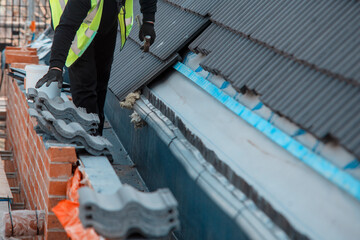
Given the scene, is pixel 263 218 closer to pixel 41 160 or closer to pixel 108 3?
pixel 41 160

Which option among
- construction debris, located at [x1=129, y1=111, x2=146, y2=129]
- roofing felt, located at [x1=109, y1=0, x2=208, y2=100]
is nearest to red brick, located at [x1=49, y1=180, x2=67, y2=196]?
construction debris, located at [x1=129, y1=111, x2=146, y2=129]

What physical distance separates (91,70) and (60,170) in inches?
45.7

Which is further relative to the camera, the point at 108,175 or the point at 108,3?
the point at 108,3

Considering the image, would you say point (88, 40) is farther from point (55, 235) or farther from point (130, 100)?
point (55, 235)

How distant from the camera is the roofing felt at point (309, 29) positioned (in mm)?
2816

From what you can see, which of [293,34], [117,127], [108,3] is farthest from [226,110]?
[117,127]

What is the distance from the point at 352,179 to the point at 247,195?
540 millimetres

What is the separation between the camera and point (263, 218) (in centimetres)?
245

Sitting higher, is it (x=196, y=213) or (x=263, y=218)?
(x=263, y=218)

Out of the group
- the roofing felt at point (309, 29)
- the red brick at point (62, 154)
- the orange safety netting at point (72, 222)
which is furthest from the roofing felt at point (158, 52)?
the orange safety netting at point (72, 222)

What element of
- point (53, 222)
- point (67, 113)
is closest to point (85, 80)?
point (67, 113)

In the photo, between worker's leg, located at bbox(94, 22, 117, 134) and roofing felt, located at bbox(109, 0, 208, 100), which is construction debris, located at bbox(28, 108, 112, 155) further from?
worker's leg, located at bbox(94, 22, 117, 134)

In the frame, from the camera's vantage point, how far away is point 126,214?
240cm

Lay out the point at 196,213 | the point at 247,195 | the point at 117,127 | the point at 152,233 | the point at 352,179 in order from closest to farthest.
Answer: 1. the point at 352,179
2. the point at 152,233
3. the point at 247,195
4. the point at 196,213
5. the point at 117,127
